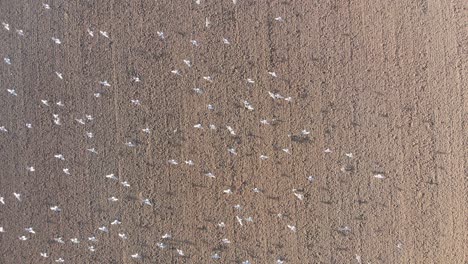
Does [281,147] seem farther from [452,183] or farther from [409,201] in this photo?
[452,183]

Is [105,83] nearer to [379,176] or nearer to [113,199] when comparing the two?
[113,199]

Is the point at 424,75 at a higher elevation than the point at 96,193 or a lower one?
higher

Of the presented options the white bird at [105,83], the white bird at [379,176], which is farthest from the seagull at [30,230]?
the white bird at [379,176]

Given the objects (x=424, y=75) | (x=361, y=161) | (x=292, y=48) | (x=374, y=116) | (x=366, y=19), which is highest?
(x=366, y=19)

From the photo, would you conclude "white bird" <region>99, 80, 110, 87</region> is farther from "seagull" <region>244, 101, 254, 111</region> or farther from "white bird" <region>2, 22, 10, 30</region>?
"seagull" <region>244, 101, 254, 111</region>

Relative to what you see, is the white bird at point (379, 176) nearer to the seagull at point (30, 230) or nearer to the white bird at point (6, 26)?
the seagull at point (30, 230)

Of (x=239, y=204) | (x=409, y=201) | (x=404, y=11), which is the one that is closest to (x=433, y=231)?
(x=409, y=201)

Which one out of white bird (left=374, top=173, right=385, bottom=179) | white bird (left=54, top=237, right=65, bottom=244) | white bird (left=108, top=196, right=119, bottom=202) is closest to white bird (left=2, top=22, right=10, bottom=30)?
white bird (left=108, top=196, right=119, bottom=202)
